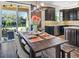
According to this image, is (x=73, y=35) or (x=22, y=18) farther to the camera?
(x=73, y=35)

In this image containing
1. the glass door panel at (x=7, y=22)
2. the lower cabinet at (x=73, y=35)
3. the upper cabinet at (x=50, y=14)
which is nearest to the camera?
the glass door panel at (x=7, y=22)

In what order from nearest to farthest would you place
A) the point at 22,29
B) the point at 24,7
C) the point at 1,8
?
the point at 1,8, the point at 22,29, the point at 24,7

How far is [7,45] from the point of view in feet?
17.2

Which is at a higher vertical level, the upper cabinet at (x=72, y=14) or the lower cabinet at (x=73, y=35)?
the upper cabinet at (x=72, y=14)

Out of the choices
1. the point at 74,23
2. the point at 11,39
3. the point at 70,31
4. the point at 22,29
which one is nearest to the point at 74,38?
the point at 70,31

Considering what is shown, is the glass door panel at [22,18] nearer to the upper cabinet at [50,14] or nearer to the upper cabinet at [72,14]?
the upper cabinet at [50,14]

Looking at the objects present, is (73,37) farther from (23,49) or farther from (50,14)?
(23,49)

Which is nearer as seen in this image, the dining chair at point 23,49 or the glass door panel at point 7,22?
the dining chair at point 23,49

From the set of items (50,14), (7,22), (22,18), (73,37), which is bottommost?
(73,37)

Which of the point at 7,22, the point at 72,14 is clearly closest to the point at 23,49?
the point at 7,22

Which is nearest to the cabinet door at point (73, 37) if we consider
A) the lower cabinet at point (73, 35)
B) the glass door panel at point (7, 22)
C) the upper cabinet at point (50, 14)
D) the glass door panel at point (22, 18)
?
the lower cabinet at point (73, 35)

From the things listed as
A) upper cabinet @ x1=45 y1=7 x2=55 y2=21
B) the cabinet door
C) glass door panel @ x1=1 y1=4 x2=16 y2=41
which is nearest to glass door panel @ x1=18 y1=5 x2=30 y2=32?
glass door panel @ x1=1 y1=4 x2=16 y2=41

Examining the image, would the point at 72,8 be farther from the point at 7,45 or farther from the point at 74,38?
the point at 7,45

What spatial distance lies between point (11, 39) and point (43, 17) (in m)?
1.58
